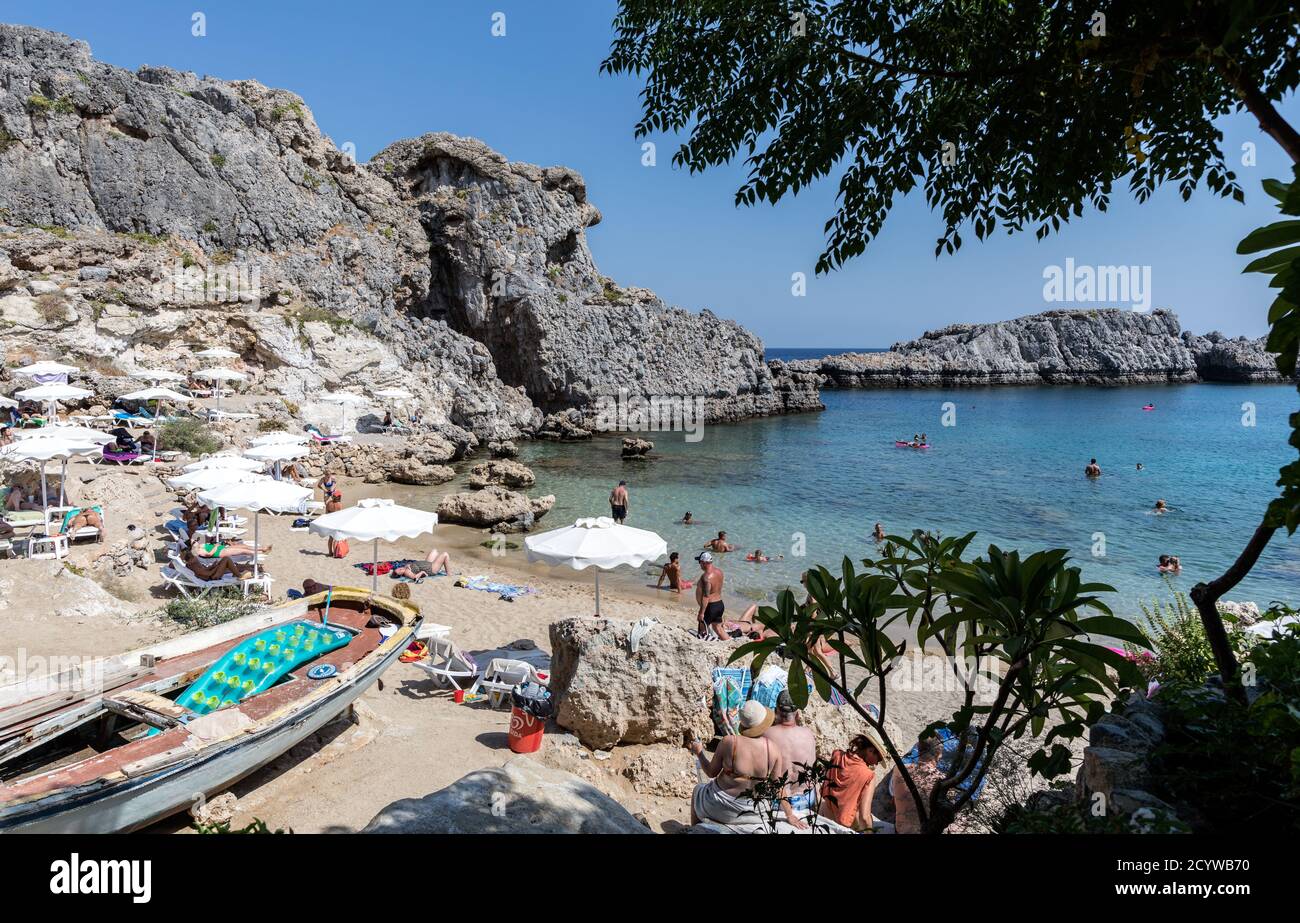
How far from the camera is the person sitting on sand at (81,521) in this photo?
12.9 m

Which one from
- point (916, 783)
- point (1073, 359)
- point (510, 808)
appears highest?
point (1073, 359)

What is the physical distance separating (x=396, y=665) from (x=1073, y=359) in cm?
11257

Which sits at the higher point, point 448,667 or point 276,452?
point 276,452

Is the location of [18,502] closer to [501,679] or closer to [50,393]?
[50,393]

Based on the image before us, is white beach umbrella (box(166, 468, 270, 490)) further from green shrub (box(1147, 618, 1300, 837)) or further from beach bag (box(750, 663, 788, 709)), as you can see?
green shrub (box(1147, 618, 1300, 837))

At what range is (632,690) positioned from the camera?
7.23 metres

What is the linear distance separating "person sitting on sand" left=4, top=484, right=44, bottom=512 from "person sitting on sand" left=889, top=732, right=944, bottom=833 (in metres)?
17.0

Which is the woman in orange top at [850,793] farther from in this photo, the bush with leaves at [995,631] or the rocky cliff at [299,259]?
the rocky cliff at [299,259]

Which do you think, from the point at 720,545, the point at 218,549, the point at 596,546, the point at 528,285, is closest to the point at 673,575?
the point at 720,545

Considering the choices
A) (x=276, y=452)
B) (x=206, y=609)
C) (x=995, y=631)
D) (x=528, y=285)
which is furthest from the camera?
(x=528, y=285)

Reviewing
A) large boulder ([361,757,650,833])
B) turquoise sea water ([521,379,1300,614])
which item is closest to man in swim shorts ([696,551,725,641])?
turquoise sea water ([521,379,1300,614])

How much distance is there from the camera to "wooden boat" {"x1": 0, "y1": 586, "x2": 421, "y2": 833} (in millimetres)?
4738
